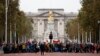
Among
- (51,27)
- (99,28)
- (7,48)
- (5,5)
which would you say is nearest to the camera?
(7,48)

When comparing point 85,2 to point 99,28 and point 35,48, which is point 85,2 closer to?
point 99,28

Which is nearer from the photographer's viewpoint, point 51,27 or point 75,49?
point 75,49

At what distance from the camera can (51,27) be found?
129 m

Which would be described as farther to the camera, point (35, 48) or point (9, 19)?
point (9, 19)

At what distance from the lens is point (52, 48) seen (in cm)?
7906

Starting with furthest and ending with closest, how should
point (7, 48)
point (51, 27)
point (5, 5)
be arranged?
point (51, 27) → point (5, 5) → point (7, 48)

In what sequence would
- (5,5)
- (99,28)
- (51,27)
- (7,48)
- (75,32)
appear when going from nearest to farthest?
(7,48)
(5,5)
(99,28)
(51,27)
(75,32)

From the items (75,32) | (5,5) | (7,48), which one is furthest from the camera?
(75,32)

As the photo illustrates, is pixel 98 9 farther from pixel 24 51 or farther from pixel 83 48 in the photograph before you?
pixel 24 51

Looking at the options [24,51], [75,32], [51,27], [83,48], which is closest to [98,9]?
[83,48]

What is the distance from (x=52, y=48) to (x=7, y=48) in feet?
23.8

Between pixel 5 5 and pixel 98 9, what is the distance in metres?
14.6

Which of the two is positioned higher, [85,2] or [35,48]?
[85,2]

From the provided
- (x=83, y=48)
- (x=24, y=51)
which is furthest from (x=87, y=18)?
(x=24, y=51)
